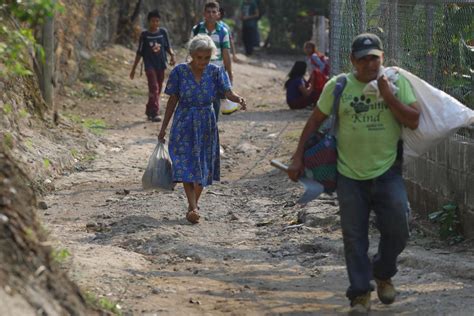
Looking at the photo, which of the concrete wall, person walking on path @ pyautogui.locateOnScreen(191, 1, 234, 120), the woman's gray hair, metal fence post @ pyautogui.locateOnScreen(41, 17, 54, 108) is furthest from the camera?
metal fence post @ pyautogui.locateOnScreen(41, 17, 54, 108)

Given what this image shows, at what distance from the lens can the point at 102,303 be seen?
6582 millimetres

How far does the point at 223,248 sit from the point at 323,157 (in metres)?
2.43

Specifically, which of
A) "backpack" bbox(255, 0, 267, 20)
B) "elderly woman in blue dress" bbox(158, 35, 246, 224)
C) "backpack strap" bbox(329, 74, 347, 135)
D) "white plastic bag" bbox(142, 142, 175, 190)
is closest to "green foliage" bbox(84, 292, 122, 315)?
"backpack strap" bbox(329, 74, 347, 135)

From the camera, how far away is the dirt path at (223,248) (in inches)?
287

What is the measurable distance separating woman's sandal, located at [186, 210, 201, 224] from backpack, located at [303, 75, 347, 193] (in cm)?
314

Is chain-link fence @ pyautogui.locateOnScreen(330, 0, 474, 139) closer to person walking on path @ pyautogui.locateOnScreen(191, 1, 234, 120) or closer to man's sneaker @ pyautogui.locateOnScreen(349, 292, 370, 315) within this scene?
person walking on path @ pyautogui.locateOnScreen(191, 1, 234, 120)

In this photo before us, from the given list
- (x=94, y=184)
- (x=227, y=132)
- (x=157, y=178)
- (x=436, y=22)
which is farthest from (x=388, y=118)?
(x=227, y=132)

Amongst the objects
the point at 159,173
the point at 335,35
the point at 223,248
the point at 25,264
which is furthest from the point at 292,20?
the point at 25,264

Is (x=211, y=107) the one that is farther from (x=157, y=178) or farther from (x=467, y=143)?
(x=467, y=143)

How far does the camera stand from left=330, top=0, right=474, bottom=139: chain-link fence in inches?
358

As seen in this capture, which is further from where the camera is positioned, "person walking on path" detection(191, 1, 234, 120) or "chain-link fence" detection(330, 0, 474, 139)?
"person walking on path" detection(191, 1, 234, 120)

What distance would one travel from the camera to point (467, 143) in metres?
8.77

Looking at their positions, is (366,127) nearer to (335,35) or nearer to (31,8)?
(31,8)

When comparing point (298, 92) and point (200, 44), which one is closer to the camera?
point (200, 44)
